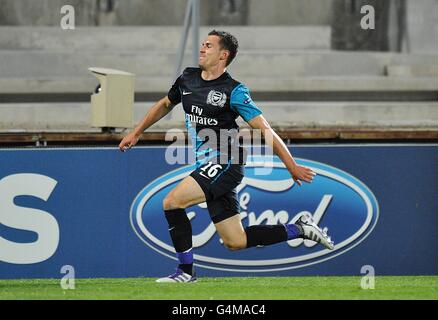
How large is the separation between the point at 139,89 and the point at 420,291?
24.2 feet

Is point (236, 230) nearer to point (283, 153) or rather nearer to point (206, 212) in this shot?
point (283, 153)

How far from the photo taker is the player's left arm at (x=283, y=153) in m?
9.48

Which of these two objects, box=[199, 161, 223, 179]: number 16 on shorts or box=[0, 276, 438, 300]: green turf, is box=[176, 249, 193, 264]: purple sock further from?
box=[199, 161, 223, 179]: number 16 on shorts

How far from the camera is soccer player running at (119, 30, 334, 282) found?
9.83 m

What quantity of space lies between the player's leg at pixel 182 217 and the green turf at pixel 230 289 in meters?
0.15

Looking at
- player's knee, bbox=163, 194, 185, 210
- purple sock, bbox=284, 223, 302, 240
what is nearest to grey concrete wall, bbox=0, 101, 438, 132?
purple sock, bbox=284, 223, 302, 240

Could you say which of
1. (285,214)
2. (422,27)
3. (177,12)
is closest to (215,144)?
(285,214)

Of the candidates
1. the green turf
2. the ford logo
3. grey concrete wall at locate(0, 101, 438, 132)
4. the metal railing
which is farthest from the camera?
grey concrete wall at locate(0, 101, 438, 132)

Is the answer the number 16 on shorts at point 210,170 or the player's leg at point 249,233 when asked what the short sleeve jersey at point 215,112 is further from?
the player's leg at point 249,233

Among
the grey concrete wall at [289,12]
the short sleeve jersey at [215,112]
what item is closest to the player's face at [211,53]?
the short sleeve jersey at [215,112]

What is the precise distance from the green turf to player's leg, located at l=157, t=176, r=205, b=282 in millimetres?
150

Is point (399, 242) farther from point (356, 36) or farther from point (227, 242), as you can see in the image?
point (356, 36)
